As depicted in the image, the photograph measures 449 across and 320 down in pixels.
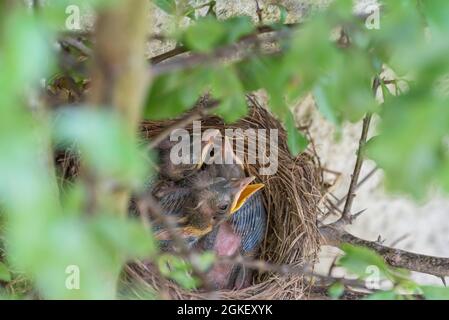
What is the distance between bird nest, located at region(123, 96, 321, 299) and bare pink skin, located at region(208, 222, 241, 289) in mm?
55

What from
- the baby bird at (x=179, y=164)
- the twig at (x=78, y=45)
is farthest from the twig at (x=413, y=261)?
the twig at (x=78, y=45)

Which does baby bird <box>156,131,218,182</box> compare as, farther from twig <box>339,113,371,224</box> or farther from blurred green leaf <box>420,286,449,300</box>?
blurred green leaf <box>420,286,449,300</box>

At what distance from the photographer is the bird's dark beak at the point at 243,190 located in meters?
1.32

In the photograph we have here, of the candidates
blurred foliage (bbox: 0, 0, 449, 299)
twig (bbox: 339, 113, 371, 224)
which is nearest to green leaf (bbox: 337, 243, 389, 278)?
blurred foliage (bbox: 0, 0, 449, 299)

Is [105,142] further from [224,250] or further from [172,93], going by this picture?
[224,250]

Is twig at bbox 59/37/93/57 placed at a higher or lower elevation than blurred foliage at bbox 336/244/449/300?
higher

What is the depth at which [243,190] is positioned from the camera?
1.33 metres

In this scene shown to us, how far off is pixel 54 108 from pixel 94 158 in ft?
0.65

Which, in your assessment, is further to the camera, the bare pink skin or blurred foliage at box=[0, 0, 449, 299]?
the bare pink skin

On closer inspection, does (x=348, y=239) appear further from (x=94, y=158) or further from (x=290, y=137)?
(x=94, y=158)

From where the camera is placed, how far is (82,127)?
349 mm

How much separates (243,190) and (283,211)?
90 mm

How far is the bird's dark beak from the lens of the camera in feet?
4.32
